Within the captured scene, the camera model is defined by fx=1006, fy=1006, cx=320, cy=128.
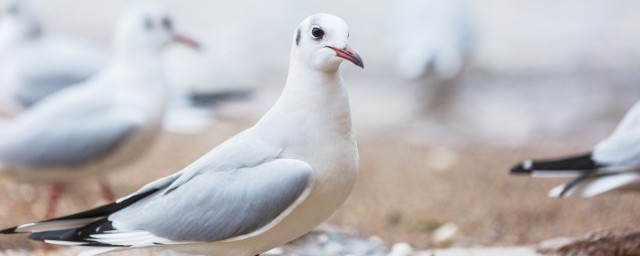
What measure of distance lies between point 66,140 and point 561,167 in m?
2.00

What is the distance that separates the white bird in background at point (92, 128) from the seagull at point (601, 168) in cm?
161

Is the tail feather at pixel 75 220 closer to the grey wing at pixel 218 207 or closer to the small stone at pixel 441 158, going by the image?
the grey wing at pixel 218 207

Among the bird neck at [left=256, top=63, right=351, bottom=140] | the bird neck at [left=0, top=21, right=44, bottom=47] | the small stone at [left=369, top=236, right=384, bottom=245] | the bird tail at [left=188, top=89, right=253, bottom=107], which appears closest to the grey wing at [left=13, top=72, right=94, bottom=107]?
the bird neck at [left=0, top=21, right=44, bottom=47]

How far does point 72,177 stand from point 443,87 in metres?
4.10

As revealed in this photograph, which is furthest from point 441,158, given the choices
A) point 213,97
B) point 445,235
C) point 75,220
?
point 75,220

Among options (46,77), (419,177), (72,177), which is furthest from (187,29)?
(72,177)

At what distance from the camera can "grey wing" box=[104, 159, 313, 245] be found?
8.34ft

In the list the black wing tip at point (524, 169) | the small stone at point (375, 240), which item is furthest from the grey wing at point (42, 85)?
the black wing tip at point (524, 169)

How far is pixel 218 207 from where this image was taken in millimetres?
2609

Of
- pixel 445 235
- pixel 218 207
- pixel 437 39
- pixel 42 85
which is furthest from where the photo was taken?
pixel 437 39

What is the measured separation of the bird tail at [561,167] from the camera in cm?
346

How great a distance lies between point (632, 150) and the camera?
3.48 m

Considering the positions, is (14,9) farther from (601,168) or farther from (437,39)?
(601,168)

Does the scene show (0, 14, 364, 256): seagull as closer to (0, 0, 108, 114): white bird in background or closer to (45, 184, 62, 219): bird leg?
(45, 184, 62, 219): bird leg
